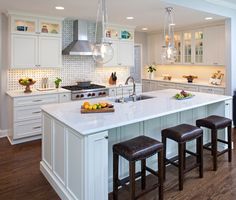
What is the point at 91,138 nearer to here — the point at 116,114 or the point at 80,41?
the point at 116,114

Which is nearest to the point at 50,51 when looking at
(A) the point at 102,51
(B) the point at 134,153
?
(A) the point at 102,51

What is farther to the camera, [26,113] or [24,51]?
[24,51]

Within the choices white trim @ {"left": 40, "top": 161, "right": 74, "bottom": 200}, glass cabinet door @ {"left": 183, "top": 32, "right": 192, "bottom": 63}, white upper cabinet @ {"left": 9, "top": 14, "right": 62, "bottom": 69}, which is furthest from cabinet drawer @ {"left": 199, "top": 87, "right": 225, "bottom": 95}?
white trim @ {"left": 40, "top": 161, "right": 74, "bottom": 200}

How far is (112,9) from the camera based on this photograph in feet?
14.8

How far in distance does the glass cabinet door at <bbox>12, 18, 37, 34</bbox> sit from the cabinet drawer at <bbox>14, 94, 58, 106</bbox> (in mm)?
1366

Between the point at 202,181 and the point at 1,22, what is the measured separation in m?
4.72

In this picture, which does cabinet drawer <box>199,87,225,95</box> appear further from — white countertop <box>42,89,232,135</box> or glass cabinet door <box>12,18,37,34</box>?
glass cabinet door <box>12,18,37,34</box>

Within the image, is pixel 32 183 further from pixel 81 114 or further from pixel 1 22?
pixel 1 22

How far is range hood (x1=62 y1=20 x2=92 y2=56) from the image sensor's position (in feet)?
17.6

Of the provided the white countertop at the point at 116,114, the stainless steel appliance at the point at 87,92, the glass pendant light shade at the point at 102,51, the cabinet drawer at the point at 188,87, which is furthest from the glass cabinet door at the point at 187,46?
the glass pendant light shade at the point at 102,51

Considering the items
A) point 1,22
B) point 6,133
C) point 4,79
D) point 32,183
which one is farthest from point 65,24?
point 32,183

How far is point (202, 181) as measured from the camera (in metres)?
3.05

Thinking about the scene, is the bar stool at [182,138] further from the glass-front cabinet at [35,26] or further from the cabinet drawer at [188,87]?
the glass-front cabinet at [35,26]

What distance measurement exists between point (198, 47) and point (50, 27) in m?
4.05
